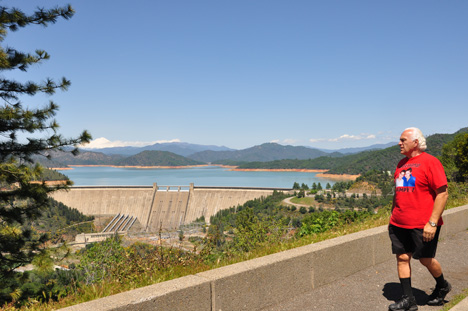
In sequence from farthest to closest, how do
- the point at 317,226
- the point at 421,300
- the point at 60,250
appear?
the point at 60,250 → the point at 317,226 → the point at 421,300

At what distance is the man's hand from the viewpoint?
3.34 m

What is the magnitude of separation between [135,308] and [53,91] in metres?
9.71

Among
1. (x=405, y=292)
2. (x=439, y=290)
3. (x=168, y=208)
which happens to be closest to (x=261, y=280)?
(x=405, y=292)

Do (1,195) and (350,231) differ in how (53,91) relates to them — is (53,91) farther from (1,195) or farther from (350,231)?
(350,231)

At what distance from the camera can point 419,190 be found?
3479 mm

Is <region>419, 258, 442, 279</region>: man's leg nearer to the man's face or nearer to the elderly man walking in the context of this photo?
the elderly man walking

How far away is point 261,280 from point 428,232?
163 cm

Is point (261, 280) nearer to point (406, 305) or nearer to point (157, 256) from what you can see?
point (406, 305)

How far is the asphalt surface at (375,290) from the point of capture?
3.83 m

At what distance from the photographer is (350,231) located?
5660 millimetres

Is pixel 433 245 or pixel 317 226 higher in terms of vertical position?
pixel 433 245

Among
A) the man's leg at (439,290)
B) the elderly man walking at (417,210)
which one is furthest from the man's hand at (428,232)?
the man's leg at (439,290)

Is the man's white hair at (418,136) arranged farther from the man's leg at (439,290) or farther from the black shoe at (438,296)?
the black shoe at (438,296)

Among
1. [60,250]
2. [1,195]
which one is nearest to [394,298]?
[60,250]
